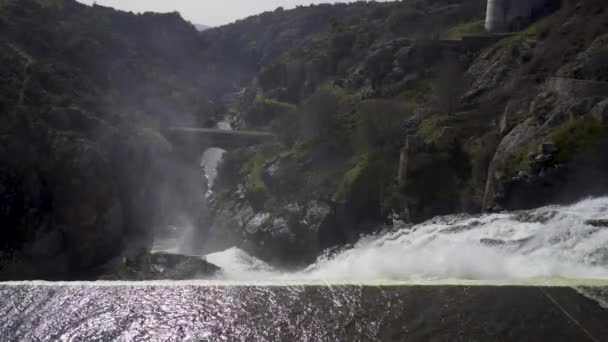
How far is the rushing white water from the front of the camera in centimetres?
1257

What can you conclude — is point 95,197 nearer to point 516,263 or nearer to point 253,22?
point 516,263

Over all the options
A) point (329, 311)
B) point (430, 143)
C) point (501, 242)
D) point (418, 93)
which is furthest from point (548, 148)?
point (418, 93)

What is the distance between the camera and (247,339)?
7.62 m

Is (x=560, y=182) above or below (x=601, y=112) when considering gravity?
below

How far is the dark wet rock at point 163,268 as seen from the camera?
18875mm

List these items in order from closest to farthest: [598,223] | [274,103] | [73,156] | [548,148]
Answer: [598,223] → [548,148] → [73,156] → [274,103]

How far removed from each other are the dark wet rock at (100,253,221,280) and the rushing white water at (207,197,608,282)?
4837 mm

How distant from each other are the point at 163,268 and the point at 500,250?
12.8 meters

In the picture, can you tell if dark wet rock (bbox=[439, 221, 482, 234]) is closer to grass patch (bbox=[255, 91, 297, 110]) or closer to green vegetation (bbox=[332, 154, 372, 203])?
green vegetation (bbox=[332, 154, 372, 203])

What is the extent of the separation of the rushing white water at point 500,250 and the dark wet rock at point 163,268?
4837 mm

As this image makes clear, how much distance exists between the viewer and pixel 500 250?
46.9 ft

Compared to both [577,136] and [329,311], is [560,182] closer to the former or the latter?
[577,136]

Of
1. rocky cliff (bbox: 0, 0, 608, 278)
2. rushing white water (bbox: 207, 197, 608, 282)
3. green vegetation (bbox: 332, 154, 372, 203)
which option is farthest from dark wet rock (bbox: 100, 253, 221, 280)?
green vegetation (bbox: 332, 154, 372, 203)

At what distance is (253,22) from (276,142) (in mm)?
98221
